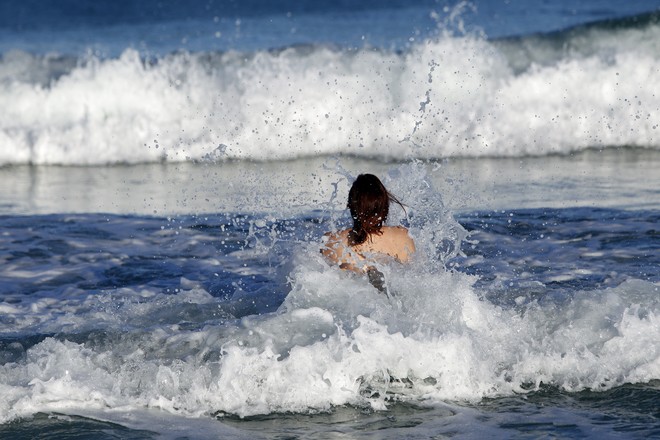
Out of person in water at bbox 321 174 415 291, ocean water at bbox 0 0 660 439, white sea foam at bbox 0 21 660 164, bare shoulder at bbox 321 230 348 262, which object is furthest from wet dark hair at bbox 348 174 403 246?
white sea foam at bbox 0 21 660 164

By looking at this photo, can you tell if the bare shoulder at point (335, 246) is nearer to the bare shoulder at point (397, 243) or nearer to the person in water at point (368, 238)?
the person in water at point (368, 238)

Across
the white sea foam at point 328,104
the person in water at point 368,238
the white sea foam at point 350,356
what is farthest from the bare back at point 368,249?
the white sea foam at point 328,104

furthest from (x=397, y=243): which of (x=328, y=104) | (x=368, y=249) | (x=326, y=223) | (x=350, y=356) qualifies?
(x=328, y=104)

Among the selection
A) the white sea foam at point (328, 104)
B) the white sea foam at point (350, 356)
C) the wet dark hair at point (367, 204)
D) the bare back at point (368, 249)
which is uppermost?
the white sea foam at point (328, 104)

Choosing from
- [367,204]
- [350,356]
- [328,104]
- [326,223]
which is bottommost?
[350,356]

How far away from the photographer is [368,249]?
6285 mm

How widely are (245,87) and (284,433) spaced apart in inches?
416

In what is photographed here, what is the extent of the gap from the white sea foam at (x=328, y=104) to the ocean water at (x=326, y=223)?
42mm

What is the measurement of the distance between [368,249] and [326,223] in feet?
8.78

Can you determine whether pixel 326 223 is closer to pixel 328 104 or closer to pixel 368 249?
pixel 368 249

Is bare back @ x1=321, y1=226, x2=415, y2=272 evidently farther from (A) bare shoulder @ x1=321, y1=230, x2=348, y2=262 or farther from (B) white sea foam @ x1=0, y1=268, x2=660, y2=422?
(B) white sea foam @ x1=0, y1=268, x2=660, y2=422

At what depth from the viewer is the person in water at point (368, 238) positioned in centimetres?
606

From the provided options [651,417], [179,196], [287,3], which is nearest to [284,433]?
[651,417]

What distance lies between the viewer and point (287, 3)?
21.1 m
